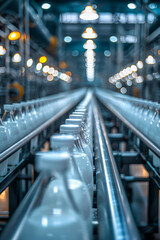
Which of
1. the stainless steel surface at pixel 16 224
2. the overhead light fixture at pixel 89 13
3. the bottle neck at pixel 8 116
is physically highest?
the overhead light fixture at pixel 89 13

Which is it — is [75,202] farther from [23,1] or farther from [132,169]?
[132,169]

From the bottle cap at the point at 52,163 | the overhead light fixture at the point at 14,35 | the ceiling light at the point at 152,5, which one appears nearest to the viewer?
the bottle cap at the point at 52,163

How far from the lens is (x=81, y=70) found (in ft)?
154

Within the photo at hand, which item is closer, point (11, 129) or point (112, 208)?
point (112, 208)

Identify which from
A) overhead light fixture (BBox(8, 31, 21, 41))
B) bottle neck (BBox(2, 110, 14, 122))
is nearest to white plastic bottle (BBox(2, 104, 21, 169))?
bottle neck (BBox(2, 110, 14, 122))

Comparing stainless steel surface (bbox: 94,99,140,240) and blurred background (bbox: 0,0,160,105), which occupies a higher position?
blurred background (bbox: 0,0,160,105)

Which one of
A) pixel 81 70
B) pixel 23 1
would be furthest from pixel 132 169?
pixel 81 70

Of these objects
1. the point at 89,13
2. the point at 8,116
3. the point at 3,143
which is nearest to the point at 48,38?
the point at 89,13

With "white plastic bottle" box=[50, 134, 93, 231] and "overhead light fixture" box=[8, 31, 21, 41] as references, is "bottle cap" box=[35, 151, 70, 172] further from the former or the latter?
"overhead light fixture" box=[8, 31, 21, 41]

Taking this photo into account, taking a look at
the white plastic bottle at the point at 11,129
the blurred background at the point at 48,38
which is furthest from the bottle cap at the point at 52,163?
the blurred background at the point at 48,38

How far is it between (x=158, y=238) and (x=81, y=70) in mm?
44952

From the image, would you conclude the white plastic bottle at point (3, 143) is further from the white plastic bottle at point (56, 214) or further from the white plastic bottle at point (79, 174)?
the white plastic bottle at point (56, 214)

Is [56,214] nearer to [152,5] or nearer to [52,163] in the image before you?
Result: [52,163]

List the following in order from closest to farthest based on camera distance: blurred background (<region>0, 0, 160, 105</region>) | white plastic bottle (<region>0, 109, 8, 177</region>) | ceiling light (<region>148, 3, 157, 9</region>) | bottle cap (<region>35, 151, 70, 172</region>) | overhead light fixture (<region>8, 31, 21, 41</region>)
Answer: bottle cap (<region>35, 151, 70, 172</region>), white plastic bottle (<region>0, 109, 8, 177</region>), overhead light fixture (<region>8, 31, 21, 41</region>), blurred background (<region>0, 0, 160, 105</region>), ceiling light (<region>148, 3, 157, 9</region>)
